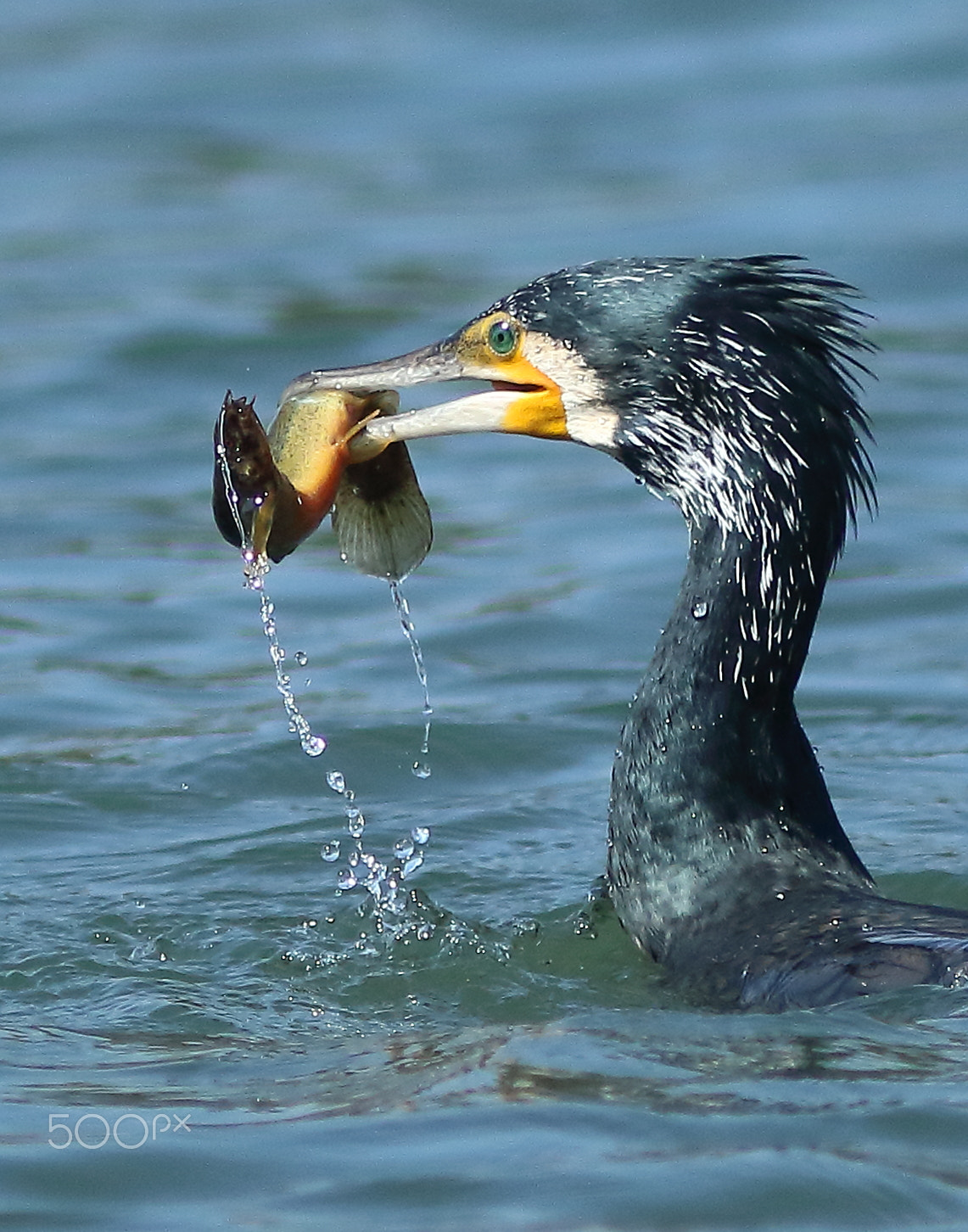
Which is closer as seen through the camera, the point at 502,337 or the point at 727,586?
the point at 727,586

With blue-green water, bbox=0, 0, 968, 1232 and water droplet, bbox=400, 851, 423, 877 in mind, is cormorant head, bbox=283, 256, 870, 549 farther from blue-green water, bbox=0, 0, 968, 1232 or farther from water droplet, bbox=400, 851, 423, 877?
water droplet, bbox=400, 851, 423, 877

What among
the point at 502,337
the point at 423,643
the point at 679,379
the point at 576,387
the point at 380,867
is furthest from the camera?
the point at 423,643

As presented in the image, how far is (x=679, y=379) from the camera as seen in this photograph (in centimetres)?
652

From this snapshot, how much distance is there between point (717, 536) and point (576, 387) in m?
0.55

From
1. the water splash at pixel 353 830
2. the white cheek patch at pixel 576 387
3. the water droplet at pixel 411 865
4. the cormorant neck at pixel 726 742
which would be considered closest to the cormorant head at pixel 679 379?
the white cheek patch at pixel 576 387

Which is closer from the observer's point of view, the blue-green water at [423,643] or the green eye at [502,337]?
the blue-green water at [423,643]

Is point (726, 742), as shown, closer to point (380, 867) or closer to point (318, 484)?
point (318, 484)

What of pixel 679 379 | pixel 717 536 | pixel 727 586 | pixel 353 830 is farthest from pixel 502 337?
pixel 353 830

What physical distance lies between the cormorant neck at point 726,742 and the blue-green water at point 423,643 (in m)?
0.34

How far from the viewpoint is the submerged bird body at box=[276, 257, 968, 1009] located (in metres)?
6.41

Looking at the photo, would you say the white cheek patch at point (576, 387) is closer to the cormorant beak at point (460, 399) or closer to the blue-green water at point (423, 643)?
the cormorant beak at point (460, 399)

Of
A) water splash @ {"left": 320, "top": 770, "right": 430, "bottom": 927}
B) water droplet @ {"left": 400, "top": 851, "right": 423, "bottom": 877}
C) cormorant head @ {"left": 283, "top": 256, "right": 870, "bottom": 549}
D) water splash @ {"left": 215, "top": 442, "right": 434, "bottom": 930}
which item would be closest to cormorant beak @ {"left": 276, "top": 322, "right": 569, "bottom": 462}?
cormorant head @ {"left": 283, "top": 256, "right": 870, "bottom": 549}

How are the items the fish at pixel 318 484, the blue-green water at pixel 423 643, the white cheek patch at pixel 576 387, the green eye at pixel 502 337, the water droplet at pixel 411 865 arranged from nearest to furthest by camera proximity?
1. the blue-green water at pixel 423 643
2. the fish at pixel 318 484
3. the white cheek patch at pixel 576 387
4. the green eye at pixel 502 337
5. the water droplet at pixel 411 865

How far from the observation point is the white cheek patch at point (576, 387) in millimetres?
6688
